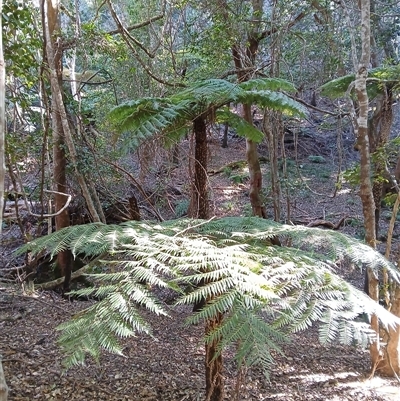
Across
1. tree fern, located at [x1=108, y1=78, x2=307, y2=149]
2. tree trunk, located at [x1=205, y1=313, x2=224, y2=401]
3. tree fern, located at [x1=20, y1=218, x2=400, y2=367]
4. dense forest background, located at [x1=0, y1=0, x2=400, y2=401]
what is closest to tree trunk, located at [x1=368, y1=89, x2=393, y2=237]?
dense forest background, located at [x1=0, y1=0, x2=400, y2=401]

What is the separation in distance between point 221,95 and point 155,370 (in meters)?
2.20

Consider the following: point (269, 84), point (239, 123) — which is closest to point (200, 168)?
point (239, 123)

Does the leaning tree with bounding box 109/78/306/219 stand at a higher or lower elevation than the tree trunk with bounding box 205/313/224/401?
higher

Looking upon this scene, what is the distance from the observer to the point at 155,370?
288cm

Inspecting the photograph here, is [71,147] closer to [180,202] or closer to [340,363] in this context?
[340,363]

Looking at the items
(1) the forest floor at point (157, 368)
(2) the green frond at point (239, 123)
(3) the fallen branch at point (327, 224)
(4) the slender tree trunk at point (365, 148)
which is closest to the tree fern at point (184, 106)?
(2) the green frond at point (239, 123)

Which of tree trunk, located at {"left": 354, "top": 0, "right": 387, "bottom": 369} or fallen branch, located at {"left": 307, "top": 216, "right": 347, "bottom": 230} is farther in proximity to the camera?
fallen branch, located at {"left": 307, "top": 216, "right": 347, "bottom": 230}

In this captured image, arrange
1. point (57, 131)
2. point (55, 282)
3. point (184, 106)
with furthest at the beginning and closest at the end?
point (55, 282), point (57, 131), point (184, 106)

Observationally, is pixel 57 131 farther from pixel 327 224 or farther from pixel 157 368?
pixel 327 224

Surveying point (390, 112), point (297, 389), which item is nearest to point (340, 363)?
point (297, 389)

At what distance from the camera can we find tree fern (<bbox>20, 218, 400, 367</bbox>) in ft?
3.96

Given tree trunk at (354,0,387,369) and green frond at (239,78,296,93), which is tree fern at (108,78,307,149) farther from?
tree trunk at (354,0,387,369)

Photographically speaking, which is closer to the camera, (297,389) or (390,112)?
(297,389)

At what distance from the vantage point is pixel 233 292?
1.30m
